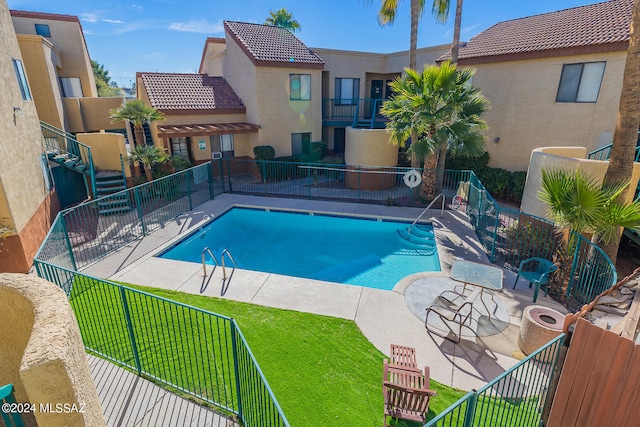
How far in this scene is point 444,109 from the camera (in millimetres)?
13203

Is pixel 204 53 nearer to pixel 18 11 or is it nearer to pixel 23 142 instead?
pixel 18 11

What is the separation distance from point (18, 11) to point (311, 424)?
97.1ft

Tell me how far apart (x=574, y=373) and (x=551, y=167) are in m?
7.85

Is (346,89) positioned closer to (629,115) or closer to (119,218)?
(119,218)

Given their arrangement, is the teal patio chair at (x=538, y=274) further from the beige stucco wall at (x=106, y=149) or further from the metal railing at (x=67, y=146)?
the beige stucco wall at (x=106, y=149)

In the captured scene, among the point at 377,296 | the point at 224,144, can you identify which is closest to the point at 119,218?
the point at 224,144

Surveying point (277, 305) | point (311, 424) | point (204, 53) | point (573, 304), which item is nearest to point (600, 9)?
point (573, 304)

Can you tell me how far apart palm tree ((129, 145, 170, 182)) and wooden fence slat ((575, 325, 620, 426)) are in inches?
659

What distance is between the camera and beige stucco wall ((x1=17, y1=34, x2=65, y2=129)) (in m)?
16.2

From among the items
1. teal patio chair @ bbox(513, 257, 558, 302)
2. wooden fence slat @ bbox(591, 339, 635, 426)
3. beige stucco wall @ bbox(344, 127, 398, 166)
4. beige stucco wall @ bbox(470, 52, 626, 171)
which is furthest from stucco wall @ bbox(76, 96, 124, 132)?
wooden fence slat @ bbox(591, 339, 635, 426)

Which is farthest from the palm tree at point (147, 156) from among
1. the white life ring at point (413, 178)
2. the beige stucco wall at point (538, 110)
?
the beige stucco wall at point (538, 110)

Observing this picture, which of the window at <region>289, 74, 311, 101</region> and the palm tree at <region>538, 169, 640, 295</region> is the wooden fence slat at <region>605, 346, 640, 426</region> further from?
the window at <region>289, 74, 311, 101</region>

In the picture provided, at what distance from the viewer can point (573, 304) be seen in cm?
807

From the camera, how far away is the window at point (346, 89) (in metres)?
23.9
